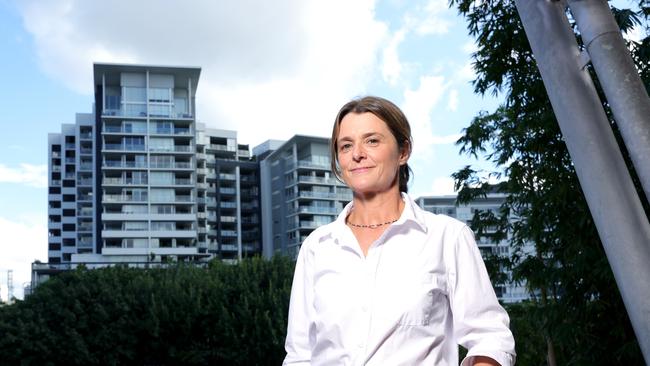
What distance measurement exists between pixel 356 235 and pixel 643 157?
1.44 metres

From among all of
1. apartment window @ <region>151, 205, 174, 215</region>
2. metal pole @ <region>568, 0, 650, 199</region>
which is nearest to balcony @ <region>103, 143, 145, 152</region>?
apartment window @ <region>151, 205, 174, 215</region>

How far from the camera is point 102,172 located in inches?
2199

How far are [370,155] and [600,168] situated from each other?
1.38 meters

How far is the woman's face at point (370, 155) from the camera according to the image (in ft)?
4.70

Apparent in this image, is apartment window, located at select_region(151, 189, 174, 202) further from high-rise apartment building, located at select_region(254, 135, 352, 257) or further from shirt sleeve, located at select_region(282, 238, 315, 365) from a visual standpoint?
shirt sleeve, located at select_region(282, 238, 315, 365)

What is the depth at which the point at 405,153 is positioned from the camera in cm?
148

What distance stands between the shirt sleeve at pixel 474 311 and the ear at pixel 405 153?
216 millimetres

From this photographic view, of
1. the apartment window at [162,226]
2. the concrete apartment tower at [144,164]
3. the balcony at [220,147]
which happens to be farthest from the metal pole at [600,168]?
the balcony at [220,147]

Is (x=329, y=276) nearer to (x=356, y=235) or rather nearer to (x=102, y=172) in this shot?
(x=356, y=235)

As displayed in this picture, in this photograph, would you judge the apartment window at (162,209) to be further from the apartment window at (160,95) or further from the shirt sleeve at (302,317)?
the shirt sleeve at (302,317)

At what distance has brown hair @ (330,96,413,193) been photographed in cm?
143

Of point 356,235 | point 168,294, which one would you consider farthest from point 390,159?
point 168,294

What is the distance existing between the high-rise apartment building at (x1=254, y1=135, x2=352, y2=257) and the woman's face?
5704 centimetres

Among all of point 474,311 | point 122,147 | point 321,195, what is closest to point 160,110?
point 122,147
